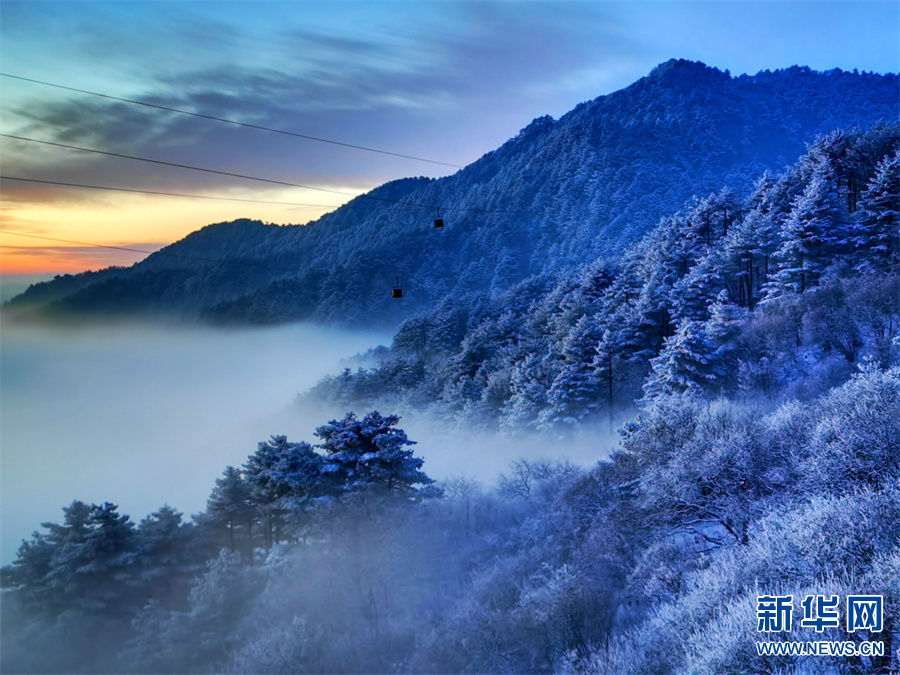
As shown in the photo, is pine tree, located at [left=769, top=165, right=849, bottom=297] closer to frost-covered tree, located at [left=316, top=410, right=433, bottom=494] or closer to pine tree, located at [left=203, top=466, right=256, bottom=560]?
frost-covered tree, located at [left=316, top=410, right=433, bottom=494]

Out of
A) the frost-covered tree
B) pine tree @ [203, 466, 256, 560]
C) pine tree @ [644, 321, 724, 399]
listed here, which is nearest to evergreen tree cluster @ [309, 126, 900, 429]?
pine tree @ [644, 321, 724, 399]

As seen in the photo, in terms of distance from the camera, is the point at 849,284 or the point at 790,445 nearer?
the point at 790,445

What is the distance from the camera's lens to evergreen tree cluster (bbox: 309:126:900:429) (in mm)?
35750

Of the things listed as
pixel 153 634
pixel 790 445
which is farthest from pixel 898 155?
pixel 153 634

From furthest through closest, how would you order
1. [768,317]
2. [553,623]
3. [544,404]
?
[544,404]
[768,317]
[553,623]

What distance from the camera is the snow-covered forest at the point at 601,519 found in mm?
12664

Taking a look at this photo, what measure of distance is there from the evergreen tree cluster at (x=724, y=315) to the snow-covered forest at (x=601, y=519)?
0.24m

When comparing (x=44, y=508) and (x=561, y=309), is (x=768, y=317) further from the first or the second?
(x=44, y=508)

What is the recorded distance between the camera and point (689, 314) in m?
46.7

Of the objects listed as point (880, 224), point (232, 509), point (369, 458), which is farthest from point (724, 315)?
point (232, 509)

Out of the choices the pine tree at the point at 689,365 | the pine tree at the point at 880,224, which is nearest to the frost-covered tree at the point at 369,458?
the pine tree at the point at 689,365

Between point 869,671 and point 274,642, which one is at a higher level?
point 869,671

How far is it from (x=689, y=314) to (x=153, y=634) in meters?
43.3

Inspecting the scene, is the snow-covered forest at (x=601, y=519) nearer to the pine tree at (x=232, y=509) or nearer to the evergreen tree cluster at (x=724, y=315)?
the pine tree at (x=232, y=509)
